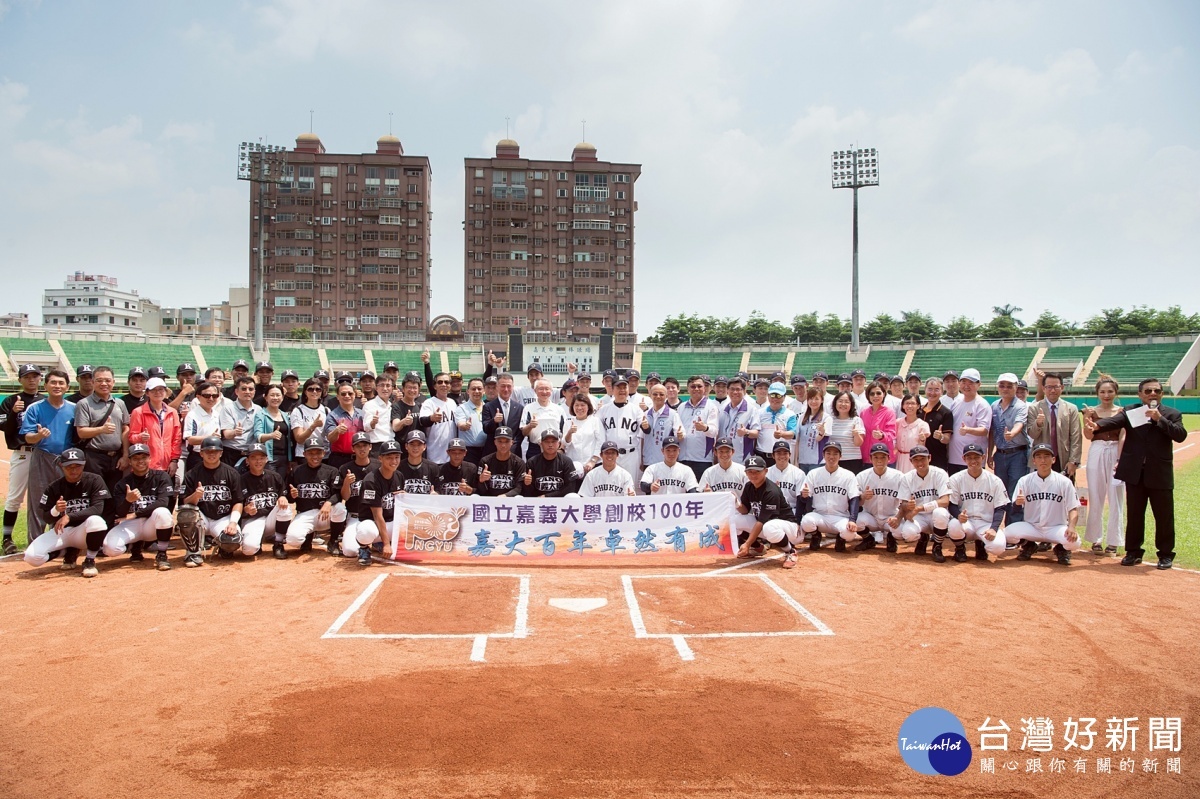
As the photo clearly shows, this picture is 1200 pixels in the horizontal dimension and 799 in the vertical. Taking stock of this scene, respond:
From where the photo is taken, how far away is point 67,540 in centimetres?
870

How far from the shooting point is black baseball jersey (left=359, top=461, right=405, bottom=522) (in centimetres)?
945

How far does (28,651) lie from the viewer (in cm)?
610

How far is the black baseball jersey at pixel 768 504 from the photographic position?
9469 millimetres

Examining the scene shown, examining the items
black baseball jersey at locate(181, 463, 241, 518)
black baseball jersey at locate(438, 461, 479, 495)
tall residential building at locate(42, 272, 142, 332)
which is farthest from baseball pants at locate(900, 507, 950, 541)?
tall residential building at locate(42, 272, 142, 332)

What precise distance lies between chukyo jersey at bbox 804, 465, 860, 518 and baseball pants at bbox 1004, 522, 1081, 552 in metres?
2.01

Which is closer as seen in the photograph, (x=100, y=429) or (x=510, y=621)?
(x=510, y=621)

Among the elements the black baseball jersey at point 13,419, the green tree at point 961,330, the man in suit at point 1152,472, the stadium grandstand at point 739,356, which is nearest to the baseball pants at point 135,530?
the black baseball jersey at point 13,419

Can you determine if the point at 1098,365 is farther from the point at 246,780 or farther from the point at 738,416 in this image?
the point at 246,780

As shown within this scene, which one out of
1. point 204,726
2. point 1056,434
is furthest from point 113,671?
point 1056,434

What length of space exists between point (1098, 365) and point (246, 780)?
5674 centimetres

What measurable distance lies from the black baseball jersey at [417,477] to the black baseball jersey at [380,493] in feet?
0.26

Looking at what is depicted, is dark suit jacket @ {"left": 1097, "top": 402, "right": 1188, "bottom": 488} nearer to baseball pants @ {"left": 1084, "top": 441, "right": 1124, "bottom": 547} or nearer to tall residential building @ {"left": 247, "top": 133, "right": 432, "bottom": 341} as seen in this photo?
baseball pants @ {"left": 1084, "top": 441, "right": 1124, "bottom": 547}

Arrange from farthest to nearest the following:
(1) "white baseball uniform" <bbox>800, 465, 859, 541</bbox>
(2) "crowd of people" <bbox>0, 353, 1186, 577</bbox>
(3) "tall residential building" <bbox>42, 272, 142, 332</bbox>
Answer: (3) "tall residential building" <bbox>42, 272, 142, 332</bbox> → (1) "white baseball uniform" <bbox>800, 465, 859, 541</bbox> → (2) "crowd of people" <bbox>0, 353, 1186, 577</bbox>

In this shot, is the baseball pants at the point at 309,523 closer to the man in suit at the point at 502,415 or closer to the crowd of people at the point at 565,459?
the crowd of people at the point at 565,459
